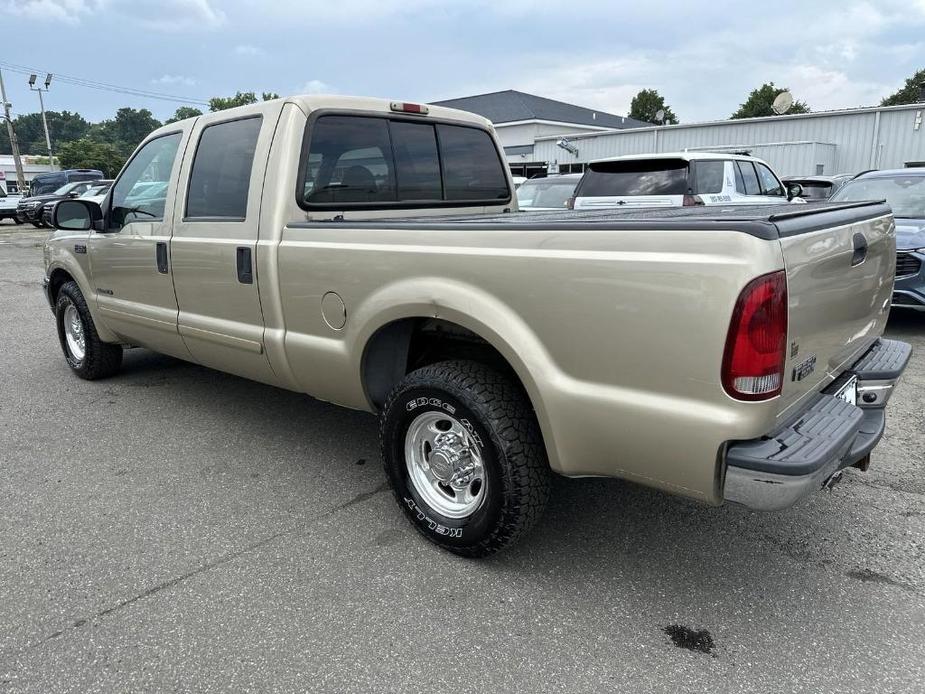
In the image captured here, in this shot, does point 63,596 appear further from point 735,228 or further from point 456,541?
point 735,228

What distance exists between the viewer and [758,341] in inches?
80.0

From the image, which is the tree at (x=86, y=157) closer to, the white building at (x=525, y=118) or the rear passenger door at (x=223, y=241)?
the white building at (x=525, y=118)

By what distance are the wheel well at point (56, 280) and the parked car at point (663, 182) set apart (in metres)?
5.58

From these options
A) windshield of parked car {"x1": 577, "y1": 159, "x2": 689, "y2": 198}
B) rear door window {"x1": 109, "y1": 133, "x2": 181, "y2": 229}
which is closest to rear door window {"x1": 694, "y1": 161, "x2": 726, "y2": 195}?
windshield of parked car {"x1": 577, "y1": 159, "x2": 689, "y2": 198}

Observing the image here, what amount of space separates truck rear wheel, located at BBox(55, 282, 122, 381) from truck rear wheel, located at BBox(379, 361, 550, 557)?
335 centimetres

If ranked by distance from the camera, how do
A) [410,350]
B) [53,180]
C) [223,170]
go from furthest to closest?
[53,180] → [223,170] → [410,350]

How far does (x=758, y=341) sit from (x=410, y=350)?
169 centimetres

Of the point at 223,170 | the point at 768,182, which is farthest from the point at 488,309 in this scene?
the point at 768,182

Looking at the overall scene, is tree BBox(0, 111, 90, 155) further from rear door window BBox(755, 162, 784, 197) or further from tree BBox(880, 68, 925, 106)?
rear door window BBox(755, 162, 784, 197)

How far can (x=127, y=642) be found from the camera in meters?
2.39

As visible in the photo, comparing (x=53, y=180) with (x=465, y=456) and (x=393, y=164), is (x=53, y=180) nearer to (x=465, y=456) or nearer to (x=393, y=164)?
(x=393, y=164)

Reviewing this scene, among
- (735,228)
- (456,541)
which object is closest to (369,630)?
(456,541)

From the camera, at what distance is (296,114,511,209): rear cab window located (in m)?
3.54

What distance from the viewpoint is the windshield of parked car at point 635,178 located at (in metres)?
8.02
